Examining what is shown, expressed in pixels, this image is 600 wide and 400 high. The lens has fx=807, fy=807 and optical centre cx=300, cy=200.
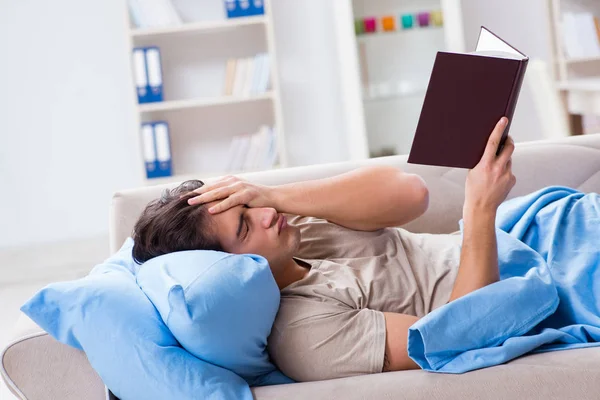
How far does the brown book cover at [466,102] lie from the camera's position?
4.15 ft

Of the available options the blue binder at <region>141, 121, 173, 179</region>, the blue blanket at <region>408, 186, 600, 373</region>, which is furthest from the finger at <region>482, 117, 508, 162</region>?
the blue binder at <region>141, 121, 173, 179</region>

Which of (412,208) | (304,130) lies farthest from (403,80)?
(412,208)

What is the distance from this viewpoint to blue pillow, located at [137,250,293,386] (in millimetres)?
1228

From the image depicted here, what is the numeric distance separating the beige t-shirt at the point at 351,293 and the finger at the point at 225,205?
0.18 metres

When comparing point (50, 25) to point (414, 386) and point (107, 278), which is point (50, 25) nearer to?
point (107, 278)

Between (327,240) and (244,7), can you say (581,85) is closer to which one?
(244,7)

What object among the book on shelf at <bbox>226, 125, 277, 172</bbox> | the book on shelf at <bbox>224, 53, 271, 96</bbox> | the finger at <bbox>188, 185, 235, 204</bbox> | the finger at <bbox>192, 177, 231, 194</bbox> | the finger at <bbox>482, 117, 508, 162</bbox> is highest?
the book on shelf at <bbox>224, 53, 271, 96</bbox>

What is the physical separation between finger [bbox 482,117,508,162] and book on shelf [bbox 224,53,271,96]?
9.40 ft

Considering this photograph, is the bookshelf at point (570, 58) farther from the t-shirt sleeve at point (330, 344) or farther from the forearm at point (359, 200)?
the t-shirt sleeve at point (330, 344)

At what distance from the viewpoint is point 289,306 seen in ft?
4.49

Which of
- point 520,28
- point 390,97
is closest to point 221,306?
point 390,97

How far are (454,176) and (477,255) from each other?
53 centimetres

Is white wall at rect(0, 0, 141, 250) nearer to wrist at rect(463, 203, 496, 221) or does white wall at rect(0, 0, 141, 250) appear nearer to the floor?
the floor

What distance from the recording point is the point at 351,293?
141 centimetres
